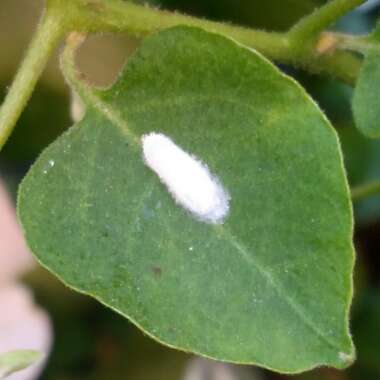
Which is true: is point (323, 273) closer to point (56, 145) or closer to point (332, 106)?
point (56, 145)

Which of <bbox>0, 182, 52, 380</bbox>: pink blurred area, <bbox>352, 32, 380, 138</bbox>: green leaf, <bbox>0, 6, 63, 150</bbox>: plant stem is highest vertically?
<bbox>0, 6, 63, 150</bbox>: plant stem

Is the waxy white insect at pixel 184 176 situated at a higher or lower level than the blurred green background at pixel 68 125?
higher

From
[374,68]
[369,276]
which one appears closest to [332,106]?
[369,276]

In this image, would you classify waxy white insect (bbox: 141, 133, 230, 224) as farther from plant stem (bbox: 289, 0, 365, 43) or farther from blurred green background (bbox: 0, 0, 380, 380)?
blurred green background (bbox: 0, 0, 380, 380)

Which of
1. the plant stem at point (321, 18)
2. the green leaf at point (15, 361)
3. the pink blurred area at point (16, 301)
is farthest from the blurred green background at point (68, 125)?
the green leaf at point (15, 361)


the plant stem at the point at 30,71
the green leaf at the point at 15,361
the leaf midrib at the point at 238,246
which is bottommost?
the green leaf at the point at 15,361

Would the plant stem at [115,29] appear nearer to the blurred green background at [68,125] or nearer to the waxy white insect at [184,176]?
the waxy white insect at [184,176]

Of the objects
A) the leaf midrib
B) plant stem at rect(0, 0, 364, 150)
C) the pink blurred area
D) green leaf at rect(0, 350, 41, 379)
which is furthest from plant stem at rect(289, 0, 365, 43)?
the pink blurred area
